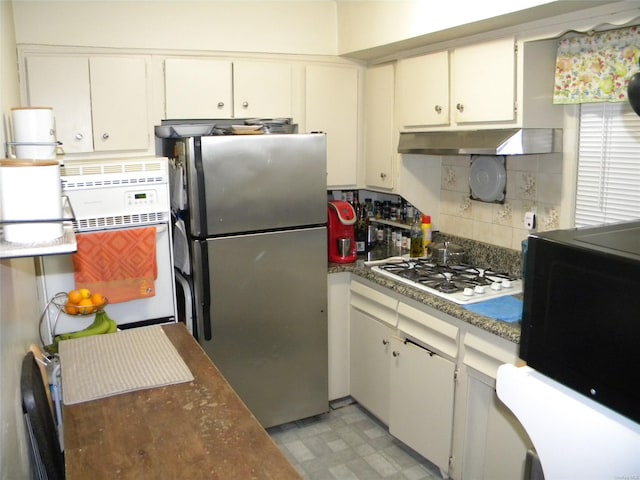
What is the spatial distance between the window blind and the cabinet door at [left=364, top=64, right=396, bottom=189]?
1092 millimetres

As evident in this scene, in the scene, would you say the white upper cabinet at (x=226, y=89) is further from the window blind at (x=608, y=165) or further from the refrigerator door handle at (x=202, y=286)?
the window blind at (x=608, y=165)

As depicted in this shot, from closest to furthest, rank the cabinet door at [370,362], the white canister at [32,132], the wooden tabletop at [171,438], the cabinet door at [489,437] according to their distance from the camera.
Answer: the wooden tabletop at [171,438]
the white canister at [32,132]
the cabinet door at [489,437]
the cabinet door at [370,362]

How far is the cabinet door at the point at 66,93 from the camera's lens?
105 inches

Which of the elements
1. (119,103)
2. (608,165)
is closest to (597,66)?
(608,165)

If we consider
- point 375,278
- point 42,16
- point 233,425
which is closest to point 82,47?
point 42,16

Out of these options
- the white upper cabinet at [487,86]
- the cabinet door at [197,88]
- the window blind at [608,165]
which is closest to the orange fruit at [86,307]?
the cabinet door at [197,88]

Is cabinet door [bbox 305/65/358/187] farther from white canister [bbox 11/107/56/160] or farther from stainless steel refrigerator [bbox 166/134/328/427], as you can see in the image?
white canister [bbox 11/107/56/160]

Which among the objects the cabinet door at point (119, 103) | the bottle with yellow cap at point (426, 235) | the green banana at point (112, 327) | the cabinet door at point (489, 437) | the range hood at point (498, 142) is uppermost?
the cabinet door at point (119, 103)

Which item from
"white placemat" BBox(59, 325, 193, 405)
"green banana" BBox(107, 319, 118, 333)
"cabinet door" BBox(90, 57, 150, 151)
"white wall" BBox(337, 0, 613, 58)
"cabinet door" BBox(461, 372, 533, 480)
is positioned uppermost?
"white wall" BBox(337, 0, 613, 58)

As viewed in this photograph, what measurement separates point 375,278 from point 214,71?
1.43 meters

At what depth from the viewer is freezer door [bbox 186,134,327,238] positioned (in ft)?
8.87

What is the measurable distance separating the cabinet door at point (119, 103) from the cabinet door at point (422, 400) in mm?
1745

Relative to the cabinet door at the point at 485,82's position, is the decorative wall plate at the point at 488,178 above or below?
below

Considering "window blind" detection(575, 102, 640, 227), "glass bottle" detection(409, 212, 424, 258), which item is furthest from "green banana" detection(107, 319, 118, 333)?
"window blind" detection(575, 102, 640, 227)
